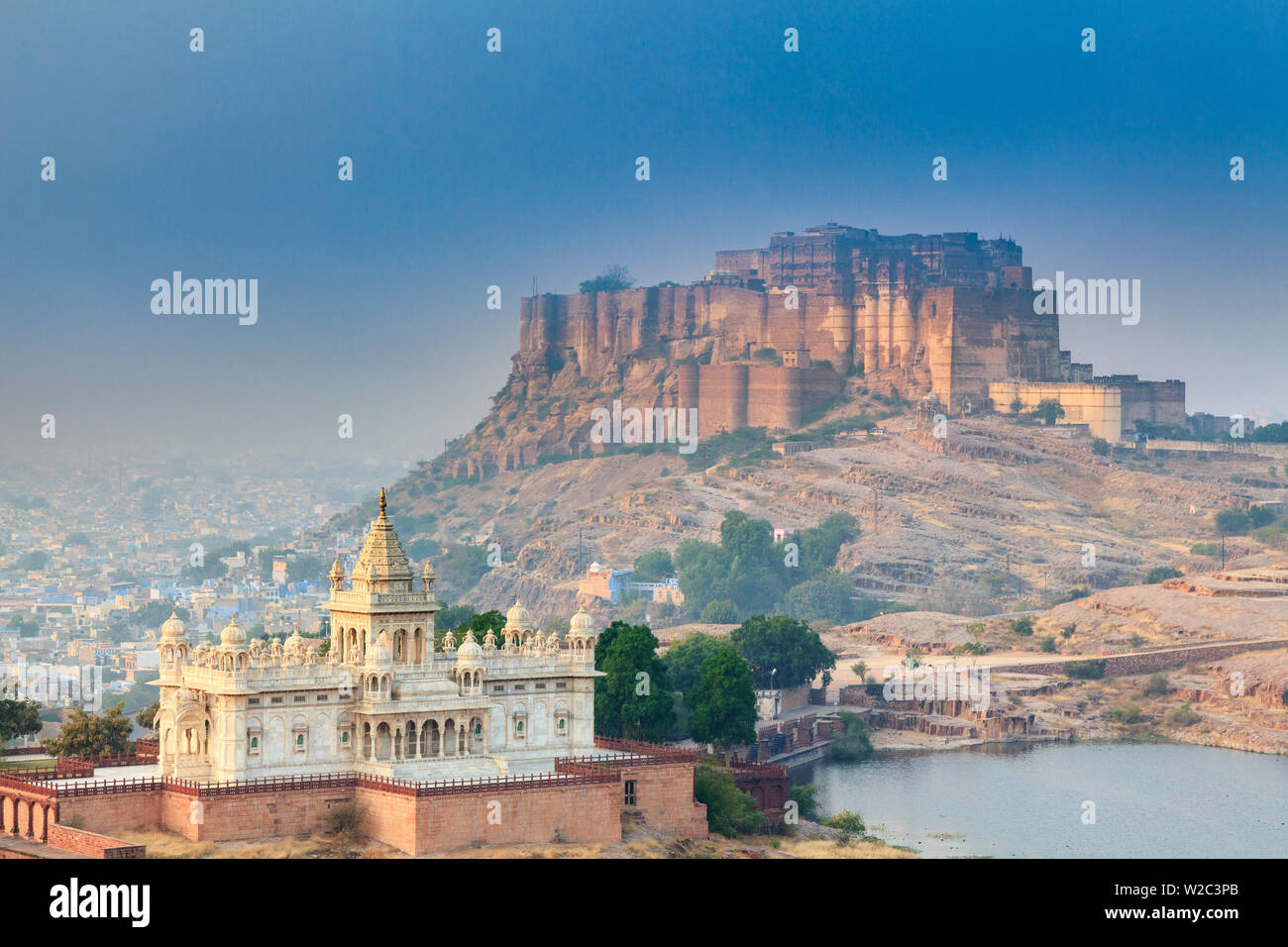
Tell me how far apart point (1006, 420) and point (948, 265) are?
16811 millimetres

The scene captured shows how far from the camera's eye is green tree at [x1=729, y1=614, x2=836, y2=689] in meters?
96.8

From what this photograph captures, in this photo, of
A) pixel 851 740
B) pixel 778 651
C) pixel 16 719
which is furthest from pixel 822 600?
pixel 16 719

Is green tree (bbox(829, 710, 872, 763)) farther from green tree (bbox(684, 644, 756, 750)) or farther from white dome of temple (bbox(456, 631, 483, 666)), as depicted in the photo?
white dome of temple (bbox(456, 631, 483, 666))

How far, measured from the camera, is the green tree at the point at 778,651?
96.8m

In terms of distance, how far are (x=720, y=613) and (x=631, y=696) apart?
161ft

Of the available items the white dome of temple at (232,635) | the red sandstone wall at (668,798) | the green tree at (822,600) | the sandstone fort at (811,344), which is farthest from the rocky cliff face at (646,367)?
the white dome of temple at (232,635)

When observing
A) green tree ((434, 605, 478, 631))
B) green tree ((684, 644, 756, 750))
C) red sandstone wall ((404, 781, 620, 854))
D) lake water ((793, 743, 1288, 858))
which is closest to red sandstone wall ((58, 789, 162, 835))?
red sandstone wall ((404, 781, 620, 854))

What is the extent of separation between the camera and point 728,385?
154 m

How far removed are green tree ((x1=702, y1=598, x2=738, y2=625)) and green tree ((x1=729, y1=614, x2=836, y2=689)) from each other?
21374mm

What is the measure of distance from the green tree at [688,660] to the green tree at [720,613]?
28.5 metres

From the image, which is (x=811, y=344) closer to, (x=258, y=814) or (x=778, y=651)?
(x=778, y=651)

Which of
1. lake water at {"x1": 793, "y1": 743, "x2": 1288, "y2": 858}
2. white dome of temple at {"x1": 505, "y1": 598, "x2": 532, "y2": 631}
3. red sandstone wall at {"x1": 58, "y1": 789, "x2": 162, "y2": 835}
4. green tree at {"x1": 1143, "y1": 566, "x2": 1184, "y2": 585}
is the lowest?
lake water at {"x1": 793, "y1": 743, "x2": 1288, "y2": 858}

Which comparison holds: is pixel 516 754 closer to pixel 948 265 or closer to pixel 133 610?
pixel 133 610
